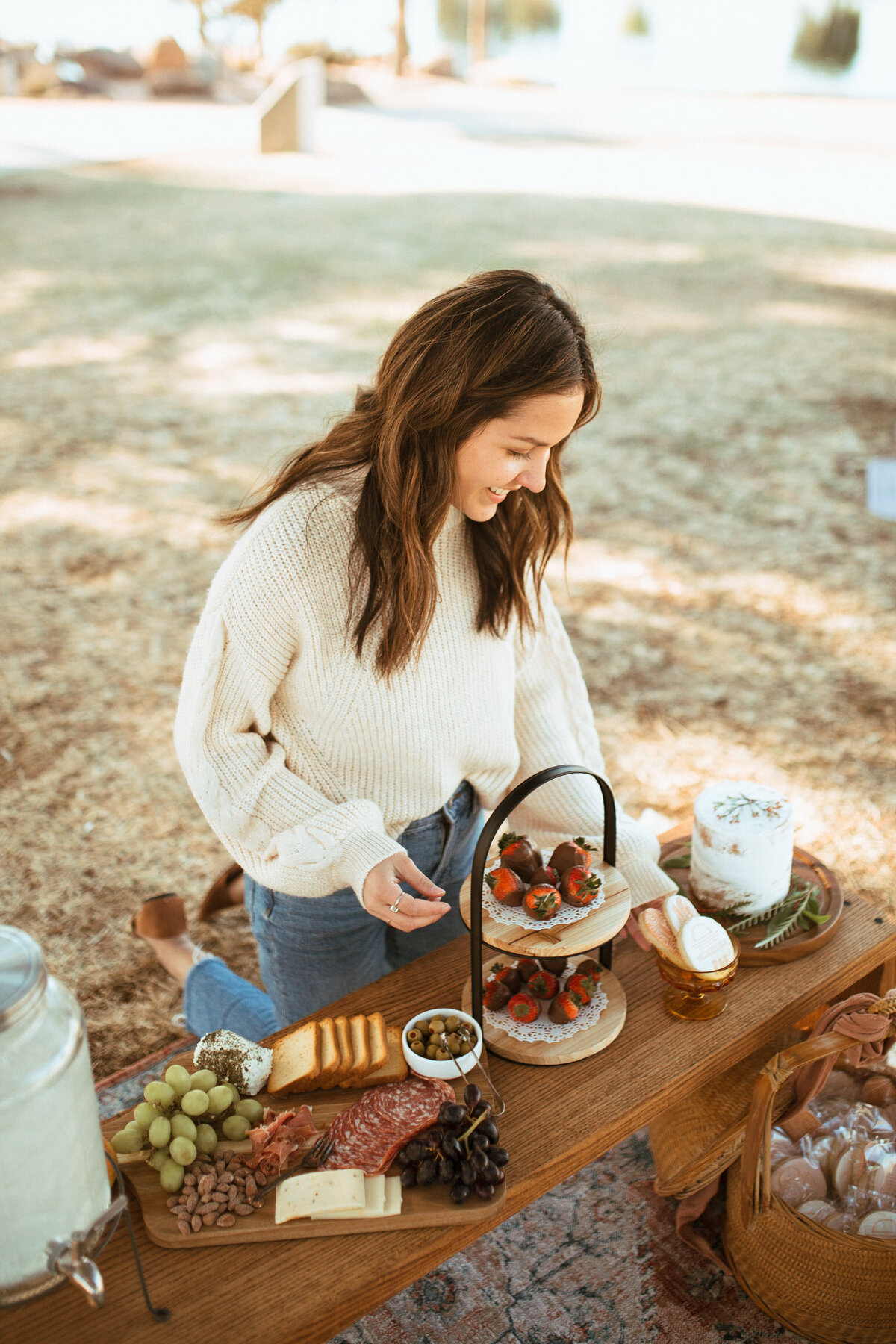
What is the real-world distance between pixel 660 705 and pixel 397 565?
223 centimetres

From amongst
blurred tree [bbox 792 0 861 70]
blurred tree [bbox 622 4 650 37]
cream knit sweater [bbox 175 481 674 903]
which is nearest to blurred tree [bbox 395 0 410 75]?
blurred tree [bbox 622 4 650 37]

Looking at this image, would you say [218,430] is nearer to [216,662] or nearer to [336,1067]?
[216,662]

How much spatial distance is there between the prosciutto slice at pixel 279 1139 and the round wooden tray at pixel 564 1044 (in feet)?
0.98

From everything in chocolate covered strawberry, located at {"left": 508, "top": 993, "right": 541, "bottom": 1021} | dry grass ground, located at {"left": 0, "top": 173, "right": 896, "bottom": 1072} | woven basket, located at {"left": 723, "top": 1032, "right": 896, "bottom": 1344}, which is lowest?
dry grass ground, located at {"left": 0, "top": 173, "right": 896, "bottom": 1072}

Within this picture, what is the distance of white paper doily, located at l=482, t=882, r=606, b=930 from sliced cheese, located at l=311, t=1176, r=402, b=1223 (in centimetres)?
37

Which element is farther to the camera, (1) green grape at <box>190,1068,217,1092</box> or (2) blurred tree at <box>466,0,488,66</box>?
(2) blurred tree at <box>466,0,488,66</box>

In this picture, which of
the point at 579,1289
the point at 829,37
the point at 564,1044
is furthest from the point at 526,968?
the point at 829,37

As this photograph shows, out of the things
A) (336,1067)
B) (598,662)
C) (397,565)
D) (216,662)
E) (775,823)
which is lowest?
(598,662)

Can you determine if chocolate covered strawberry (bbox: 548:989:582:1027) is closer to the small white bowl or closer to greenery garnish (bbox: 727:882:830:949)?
the small white bowl

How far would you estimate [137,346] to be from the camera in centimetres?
761

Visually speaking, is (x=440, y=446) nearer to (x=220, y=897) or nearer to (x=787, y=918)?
(x=787, y=918)

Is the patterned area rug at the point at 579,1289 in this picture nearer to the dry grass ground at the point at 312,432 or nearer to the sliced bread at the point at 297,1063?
the sliced bread at the point at 297,1063

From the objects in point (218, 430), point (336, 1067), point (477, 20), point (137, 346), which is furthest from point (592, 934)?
point (477, 20)

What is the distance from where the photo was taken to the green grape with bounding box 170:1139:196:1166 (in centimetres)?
136
